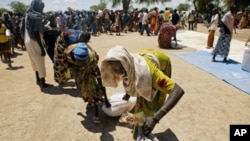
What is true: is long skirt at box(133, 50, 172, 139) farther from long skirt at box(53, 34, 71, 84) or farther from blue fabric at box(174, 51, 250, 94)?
blue fabric at box(174, 51, 250, 94)

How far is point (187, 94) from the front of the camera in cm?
521

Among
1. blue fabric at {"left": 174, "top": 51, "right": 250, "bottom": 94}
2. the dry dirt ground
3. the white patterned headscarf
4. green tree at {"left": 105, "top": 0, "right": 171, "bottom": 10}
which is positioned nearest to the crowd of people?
the white patterned headscarf

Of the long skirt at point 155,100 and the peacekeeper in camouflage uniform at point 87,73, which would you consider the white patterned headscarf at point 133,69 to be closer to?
the long skirt at point 155,100

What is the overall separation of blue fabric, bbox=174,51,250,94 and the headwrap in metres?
4.31

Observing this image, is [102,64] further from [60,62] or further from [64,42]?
[60,62]

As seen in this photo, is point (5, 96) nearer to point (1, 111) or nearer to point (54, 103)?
point (1, 111)

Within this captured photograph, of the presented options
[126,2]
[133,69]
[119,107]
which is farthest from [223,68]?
[126,2]

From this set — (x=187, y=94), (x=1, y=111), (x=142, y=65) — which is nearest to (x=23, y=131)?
(x=1, y=111)

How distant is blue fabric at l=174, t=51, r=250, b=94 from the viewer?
5.90 m

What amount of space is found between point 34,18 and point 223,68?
16.5 ft

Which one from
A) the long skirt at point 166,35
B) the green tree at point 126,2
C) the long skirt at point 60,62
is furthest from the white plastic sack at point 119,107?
A: the green tree at point 126,2

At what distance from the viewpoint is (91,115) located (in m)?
4.23

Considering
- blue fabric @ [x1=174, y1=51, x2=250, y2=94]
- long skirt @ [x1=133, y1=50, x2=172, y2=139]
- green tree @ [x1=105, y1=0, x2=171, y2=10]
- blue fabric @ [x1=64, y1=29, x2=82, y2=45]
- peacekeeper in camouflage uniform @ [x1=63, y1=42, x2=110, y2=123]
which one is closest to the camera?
long skirt @ [x1=133, y1=50, x2=172, y2=139]

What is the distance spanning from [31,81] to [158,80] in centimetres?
477
